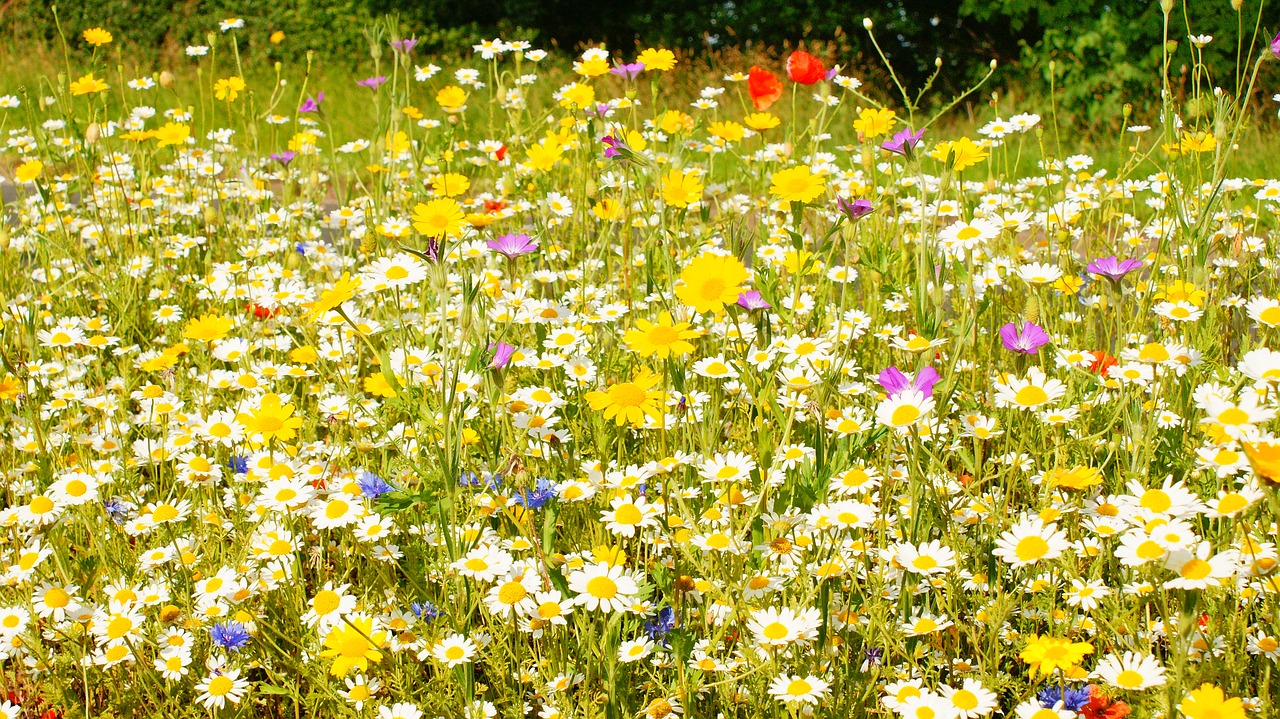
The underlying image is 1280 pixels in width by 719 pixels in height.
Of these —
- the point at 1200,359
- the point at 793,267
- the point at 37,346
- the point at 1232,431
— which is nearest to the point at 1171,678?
the point at 1232,431

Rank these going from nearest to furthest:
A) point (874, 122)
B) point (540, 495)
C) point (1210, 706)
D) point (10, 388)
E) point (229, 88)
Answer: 1. point (1210, 706)
2. point (540, 495)
3. point (10, 388)
4. point (874, 122)
5. point (229, 88)

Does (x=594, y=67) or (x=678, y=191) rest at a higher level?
(x=594, y=67)

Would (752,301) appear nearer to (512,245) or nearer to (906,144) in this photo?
(906,144)

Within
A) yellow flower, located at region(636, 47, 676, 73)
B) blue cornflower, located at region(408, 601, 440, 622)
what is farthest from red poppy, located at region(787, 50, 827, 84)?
blue cornflower, located at region(408, 601, 440, 622)

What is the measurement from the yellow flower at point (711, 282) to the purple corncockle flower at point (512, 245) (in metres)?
0.66

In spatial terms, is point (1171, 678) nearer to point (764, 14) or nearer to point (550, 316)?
point (550, 316)

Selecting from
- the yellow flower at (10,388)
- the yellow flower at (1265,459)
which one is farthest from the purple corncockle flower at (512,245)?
the yellow flower at (1265,459)

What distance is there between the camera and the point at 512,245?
2.15m

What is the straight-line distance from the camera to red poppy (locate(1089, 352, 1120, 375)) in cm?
187

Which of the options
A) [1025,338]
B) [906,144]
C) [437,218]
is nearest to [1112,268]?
[1025,338]

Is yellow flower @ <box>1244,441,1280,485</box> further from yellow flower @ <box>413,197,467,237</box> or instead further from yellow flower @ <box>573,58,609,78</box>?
yellow flower @ <box>573,58,609,78</box>

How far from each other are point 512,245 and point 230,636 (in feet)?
3.10

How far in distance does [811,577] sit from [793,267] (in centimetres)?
81

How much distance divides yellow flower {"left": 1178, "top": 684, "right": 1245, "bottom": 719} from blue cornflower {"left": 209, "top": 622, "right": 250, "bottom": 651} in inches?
47.9
